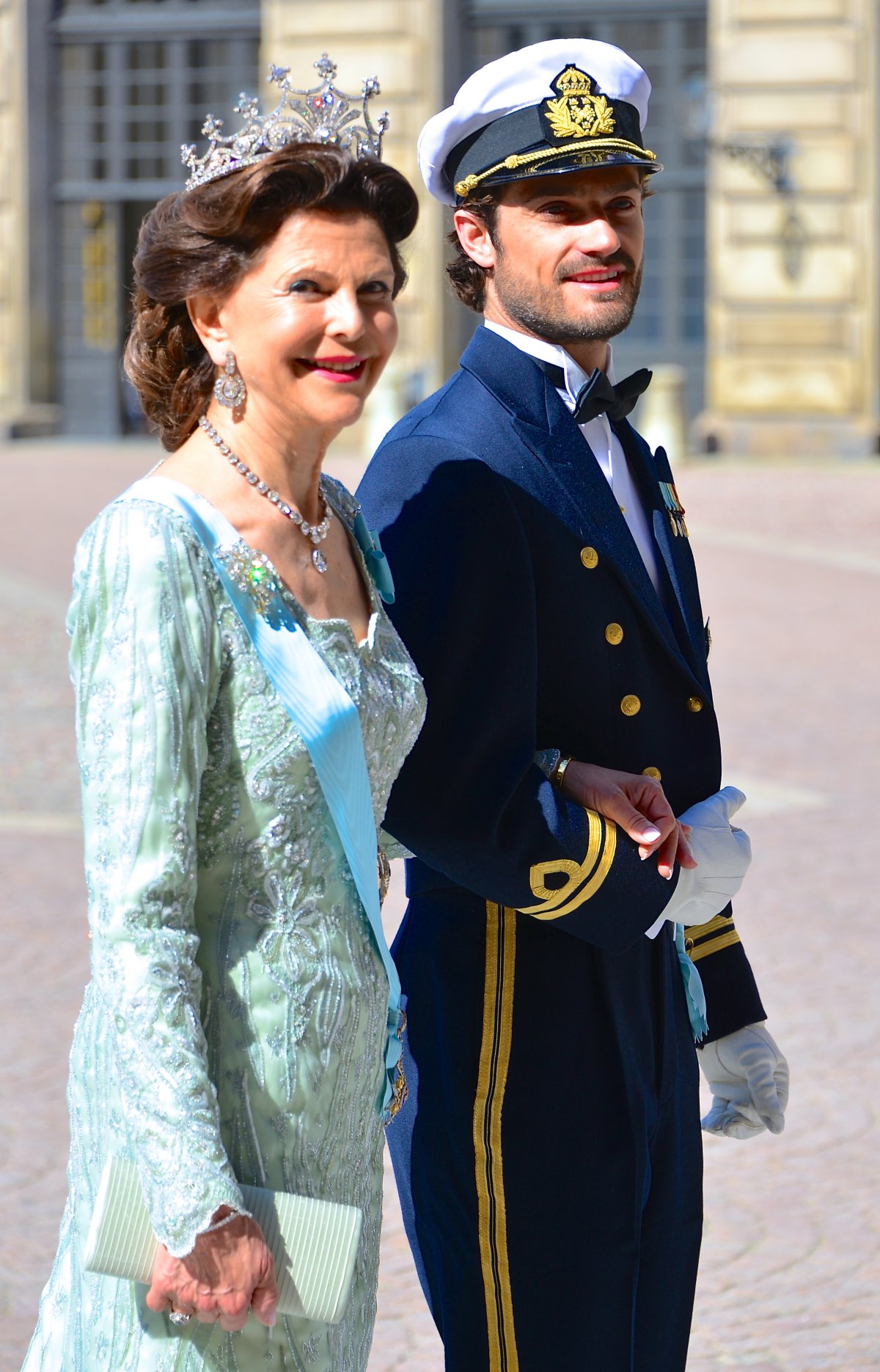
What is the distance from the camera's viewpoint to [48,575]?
12.1 metres

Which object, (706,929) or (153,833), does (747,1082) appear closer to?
(706,929)

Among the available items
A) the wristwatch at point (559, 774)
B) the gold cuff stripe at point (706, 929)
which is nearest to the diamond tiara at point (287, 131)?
the wristwatch at point (559, 774)

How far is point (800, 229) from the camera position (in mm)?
19438

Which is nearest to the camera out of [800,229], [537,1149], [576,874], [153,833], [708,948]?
[153,833]

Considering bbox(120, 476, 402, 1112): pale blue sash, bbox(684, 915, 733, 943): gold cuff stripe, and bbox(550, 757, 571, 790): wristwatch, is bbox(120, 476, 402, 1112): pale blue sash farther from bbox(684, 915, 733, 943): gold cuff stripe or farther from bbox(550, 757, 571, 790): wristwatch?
bbox(684, 915, 733, 943): gold cuff stripe

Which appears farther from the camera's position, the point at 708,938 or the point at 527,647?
the point at 708,938

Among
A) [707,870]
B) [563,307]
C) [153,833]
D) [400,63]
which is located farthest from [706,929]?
[400,63]

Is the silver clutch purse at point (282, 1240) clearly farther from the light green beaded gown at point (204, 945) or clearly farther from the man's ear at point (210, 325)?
the man's ear at point (210, 325)

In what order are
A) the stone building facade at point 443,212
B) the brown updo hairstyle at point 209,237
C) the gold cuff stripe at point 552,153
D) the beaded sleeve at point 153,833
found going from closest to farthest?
the beaded sleeve at point 153,833 → the brown updo hairstyle at point 209,237 → the gold cuff stripe at point 552,153 → the stone building facade at point 443,212

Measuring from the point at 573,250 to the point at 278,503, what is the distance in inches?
22.8

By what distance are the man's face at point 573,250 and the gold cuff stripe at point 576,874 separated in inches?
23.7

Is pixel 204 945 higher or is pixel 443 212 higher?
pixel 443 212

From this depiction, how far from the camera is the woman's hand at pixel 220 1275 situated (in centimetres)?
171

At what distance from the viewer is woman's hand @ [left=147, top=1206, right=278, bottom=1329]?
1706mm
